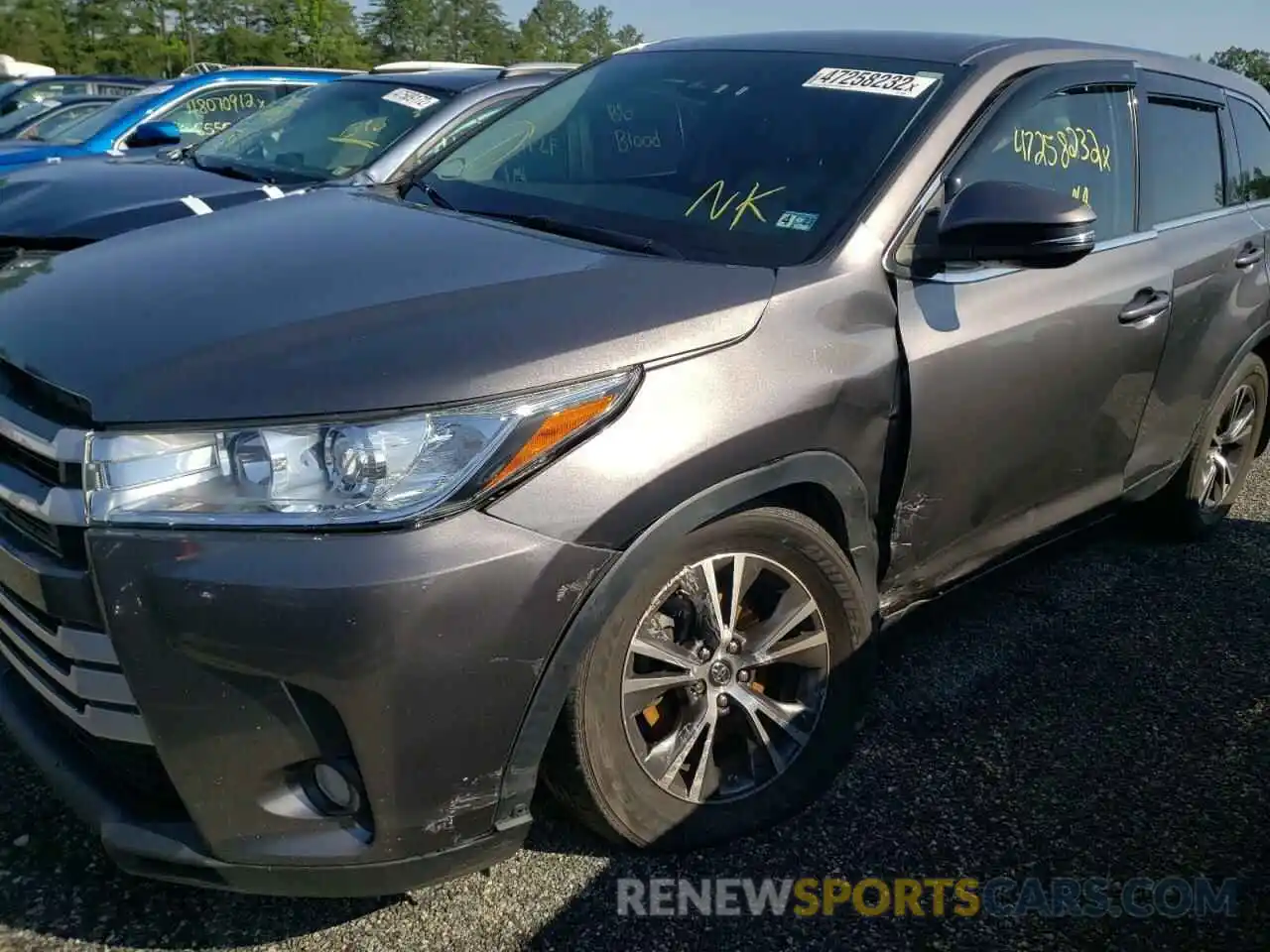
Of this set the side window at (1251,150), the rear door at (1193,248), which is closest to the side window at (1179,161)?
the rear door at (1193,248)

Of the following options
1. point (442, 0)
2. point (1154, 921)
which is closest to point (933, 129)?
point (1154, 921)

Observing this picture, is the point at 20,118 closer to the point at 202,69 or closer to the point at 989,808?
the point at 202,69

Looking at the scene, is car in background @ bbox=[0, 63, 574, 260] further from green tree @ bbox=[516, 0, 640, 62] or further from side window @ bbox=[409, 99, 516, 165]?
green tree @ bbox=[516, 0, 640, 62]

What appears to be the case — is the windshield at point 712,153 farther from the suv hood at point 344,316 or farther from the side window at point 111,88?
the side window at point 111,88

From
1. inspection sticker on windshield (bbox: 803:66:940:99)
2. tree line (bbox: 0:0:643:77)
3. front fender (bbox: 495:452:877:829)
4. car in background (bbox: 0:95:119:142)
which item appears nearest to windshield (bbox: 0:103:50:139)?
car in background (bbox: 0:95:119:142)

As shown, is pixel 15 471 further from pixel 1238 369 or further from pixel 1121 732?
pixel 1238 369

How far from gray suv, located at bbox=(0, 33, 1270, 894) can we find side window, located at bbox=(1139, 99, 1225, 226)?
0.36ft

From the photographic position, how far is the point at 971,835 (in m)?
2.59

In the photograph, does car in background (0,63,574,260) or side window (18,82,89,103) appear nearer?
car in background (0,63,574,260)

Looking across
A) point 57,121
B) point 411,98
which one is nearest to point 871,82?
point 411,98

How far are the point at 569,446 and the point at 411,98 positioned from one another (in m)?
4.32

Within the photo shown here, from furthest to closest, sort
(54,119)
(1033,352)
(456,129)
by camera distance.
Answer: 1. (54,119)
2. (456,129)
3. (1033,352)

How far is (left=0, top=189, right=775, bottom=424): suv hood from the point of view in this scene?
186 centimetres

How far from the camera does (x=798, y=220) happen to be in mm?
2584
